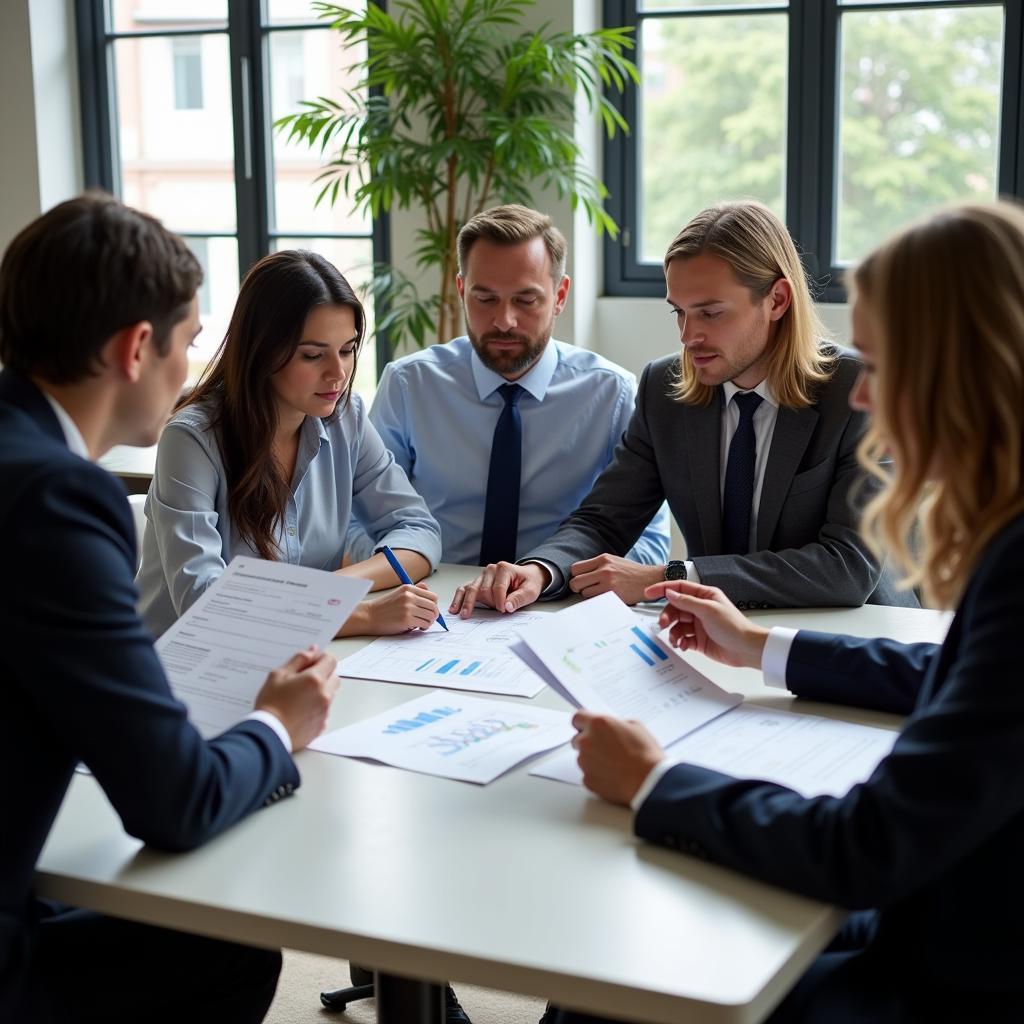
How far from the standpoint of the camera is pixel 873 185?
4492 millimetres

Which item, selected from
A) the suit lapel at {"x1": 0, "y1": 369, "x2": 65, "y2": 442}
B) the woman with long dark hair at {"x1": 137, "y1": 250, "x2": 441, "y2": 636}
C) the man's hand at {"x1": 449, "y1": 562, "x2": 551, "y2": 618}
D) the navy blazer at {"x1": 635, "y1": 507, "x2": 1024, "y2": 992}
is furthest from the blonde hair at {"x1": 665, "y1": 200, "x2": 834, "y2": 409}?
the suit lapel at {"x1": 0, "y1": 369, "x2": 65, "y2": 442}

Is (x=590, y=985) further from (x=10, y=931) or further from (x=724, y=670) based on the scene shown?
(x=724, y=670)

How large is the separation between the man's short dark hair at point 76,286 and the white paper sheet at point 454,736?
54 cm

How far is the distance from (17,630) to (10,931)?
0.96 feet

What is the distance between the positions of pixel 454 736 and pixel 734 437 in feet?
3.64

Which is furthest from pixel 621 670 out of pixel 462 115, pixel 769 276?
pixel 462 115

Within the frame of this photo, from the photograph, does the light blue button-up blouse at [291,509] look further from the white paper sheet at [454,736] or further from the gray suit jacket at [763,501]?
the white paper sheet at [454,736]

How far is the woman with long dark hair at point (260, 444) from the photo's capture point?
7.26 feet

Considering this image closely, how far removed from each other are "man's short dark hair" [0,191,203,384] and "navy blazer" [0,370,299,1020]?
10cm

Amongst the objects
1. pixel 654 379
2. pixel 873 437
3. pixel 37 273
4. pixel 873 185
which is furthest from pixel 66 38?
pixel 873 437

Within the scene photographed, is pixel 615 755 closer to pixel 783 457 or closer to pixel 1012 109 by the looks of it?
pixel 783 457

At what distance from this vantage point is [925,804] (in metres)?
1.12

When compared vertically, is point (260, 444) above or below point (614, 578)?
above

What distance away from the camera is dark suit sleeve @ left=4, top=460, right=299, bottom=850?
1.19m
